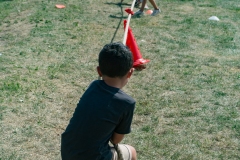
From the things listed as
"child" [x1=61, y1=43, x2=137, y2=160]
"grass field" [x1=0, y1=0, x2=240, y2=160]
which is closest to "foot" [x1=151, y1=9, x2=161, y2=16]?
"grass field" [x1=0, y1=0, x2=240, y2=160]

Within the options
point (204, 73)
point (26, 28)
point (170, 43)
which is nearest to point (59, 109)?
point (204, 73)

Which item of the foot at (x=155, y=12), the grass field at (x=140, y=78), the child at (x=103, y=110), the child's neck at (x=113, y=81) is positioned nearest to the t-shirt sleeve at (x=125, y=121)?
the child at (x=103, y=110)

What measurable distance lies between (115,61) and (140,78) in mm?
3108

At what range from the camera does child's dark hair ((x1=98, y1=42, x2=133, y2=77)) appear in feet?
8.05

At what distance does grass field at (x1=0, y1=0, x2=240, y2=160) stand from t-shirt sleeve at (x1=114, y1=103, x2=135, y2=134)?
1.31 metres

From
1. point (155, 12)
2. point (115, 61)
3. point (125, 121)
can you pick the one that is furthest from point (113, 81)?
point (155, 12)

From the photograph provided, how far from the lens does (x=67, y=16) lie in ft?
27.9

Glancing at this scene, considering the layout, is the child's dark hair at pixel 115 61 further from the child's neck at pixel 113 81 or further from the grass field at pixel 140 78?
the grass field at pixel 140 78

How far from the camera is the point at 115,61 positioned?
245cm

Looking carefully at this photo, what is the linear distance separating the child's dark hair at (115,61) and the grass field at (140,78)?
1.57m

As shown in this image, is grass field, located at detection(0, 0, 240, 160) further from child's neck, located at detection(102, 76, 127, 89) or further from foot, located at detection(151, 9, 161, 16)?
child's neck, located at detection(102, 76, 127, 89)

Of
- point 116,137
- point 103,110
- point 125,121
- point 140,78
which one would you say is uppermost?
point 103,110

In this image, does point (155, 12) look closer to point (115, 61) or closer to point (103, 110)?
point (115, 61)

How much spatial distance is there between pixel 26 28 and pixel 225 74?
4.08 m
